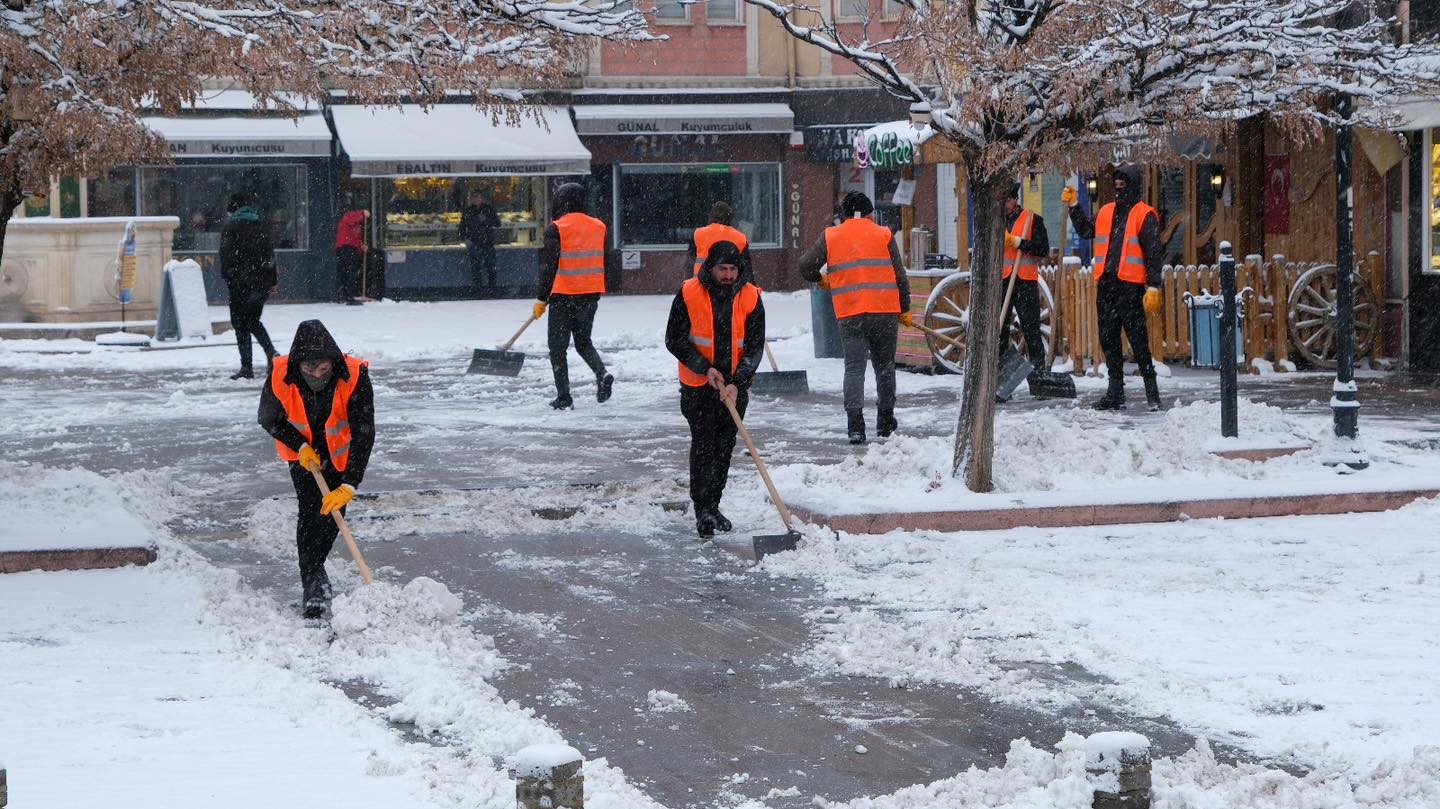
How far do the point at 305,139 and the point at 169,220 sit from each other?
762 centimetres

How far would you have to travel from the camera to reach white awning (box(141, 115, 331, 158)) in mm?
30844

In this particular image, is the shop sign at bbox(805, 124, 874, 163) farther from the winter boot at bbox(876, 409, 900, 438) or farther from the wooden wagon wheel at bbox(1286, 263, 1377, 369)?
the winter boot at bbox(876, 409, 900, 438)

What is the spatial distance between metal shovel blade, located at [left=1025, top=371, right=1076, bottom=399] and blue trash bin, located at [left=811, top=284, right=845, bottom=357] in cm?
325

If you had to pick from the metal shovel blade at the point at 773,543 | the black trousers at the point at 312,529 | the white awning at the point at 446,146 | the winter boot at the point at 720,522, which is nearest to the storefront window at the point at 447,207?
the white awning at the point at 446,146

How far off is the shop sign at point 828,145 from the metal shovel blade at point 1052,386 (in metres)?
16.8

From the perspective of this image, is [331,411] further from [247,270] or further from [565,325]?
[247,270]

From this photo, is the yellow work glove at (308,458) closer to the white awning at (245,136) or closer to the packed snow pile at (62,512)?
the packed snow pile at (62,512)

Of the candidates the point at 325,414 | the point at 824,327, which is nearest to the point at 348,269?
the point at 824,327

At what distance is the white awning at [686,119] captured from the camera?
33562mm

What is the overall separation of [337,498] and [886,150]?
11.5 m

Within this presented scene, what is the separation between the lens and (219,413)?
15570 mm

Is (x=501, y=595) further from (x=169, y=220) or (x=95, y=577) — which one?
(x=169, y=220)

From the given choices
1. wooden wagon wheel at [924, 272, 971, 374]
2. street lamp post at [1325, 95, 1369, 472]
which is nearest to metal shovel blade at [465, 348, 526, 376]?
wooden wagon wheel at [924, 272, 971, 374]

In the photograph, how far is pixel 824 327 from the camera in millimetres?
18844
